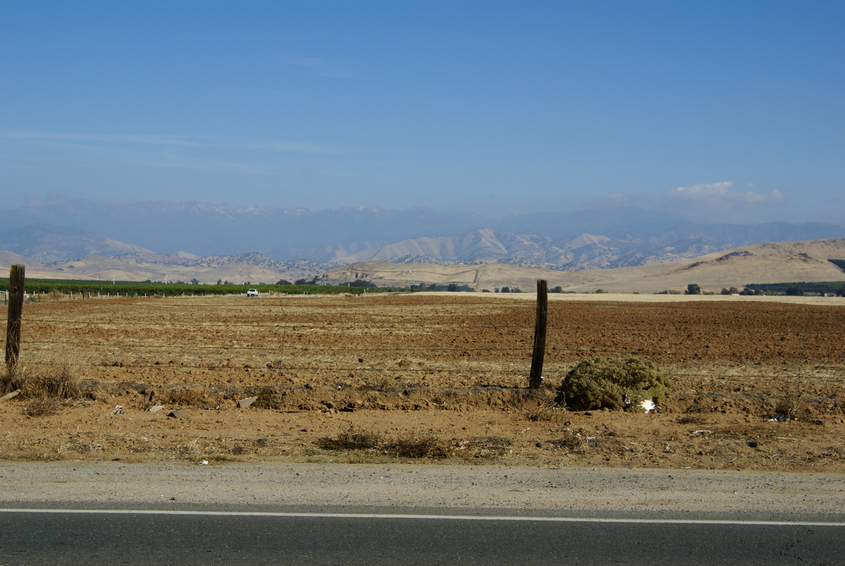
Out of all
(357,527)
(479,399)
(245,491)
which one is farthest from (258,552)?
(479,399)

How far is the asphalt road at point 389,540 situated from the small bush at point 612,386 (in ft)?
20.0

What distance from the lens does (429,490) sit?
808cm

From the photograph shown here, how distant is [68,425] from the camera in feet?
37.7

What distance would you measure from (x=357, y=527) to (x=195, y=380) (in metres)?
9.99

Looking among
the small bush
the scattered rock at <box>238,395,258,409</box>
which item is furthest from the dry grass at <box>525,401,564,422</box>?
the scattered rock at <box>238,395,258,409</box>

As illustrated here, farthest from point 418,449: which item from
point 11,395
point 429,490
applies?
point 11,395

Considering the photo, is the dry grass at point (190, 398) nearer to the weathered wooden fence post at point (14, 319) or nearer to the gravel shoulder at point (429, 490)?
the weathered wooden fence post at point (14, 319)

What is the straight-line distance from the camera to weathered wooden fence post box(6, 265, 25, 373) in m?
13.8

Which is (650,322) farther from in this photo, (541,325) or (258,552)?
(258,552)

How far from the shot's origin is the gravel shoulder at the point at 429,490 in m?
7.41

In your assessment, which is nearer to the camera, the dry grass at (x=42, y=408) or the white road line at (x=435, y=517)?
the white road line at (x=435, y=517)

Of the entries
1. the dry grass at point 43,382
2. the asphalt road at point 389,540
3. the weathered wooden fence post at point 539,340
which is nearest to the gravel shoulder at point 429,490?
the asphalt road at point 389,540

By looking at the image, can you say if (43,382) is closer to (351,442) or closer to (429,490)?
(351,442)

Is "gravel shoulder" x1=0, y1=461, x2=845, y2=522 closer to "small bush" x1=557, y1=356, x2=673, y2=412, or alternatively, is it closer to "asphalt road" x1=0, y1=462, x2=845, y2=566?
"asphalt road" x1=0, y1=462, x2=845, y2=566
